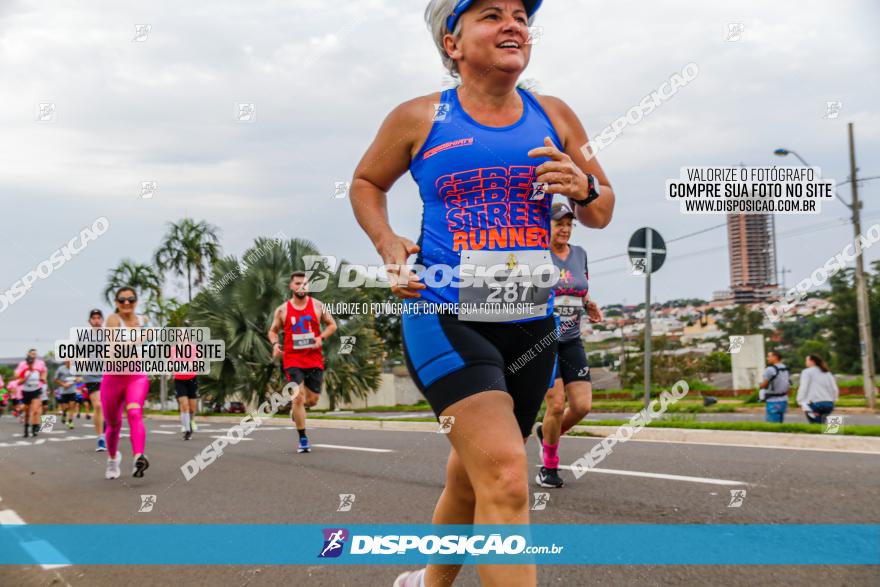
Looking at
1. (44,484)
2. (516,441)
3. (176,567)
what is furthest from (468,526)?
(44,484)

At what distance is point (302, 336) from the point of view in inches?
382

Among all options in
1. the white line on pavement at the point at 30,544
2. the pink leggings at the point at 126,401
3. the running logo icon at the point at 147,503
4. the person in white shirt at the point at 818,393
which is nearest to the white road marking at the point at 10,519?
the white line on pavement at the point at 30,544

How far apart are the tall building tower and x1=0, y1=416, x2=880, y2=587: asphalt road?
62489 millimetres

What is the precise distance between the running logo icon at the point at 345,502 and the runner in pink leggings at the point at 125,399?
2.51 metres

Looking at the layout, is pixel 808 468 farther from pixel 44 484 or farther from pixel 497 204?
pixel 44 484

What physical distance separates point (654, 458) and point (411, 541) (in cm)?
419

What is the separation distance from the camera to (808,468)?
253 inches

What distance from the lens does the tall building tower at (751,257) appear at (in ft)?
227

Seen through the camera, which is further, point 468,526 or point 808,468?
point 808,468

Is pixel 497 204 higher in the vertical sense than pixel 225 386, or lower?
higher

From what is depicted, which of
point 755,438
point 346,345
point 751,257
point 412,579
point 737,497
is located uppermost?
point 751,257

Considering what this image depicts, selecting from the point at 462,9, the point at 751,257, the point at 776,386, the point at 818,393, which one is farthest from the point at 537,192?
the point at 751,257

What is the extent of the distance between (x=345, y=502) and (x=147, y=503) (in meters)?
1.61

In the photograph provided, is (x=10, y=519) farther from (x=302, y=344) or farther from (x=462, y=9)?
(x=462, y=9)
